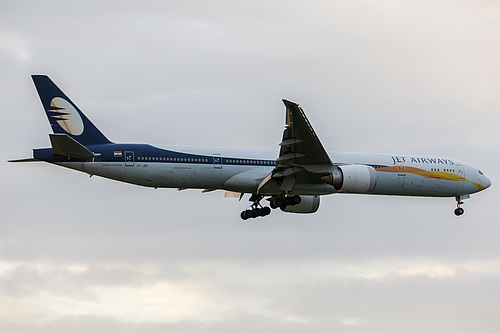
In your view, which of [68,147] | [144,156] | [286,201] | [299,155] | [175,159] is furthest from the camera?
[286,201]

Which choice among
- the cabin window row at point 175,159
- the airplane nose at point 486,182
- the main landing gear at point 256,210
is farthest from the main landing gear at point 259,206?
the airplane nose at point 486,182

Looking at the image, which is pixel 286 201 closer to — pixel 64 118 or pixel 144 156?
pixel 144 156

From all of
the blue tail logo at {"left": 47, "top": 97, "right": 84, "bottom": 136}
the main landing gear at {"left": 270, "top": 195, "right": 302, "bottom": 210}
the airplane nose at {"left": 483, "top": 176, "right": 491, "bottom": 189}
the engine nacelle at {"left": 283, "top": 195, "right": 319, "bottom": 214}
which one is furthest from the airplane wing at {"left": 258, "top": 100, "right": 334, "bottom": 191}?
the airplane nose at {"left": 483, "top": 176, "right": 491, "bottom": 189}

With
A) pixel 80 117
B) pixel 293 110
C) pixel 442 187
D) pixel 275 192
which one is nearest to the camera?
pixel 293 110

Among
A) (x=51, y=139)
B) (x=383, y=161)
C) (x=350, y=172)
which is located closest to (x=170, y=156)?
(x=51, y=139)

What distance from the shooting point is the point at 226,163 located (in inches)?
1543

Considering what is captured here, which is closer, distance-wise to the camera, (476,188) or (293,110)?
(293,110)

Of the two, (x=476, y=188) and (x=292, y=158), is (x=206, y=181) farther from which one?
(x=476, y=188)

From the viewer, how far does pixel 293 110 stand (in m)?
35.5

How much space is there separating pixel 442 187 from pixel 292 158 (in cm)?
949

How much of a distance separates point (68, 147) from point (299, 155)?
9963 millimetres

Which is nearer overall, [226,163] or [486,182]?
Result: [226,163]

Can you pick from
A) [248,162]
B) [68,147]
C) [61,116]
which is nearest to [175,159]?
[248,162]

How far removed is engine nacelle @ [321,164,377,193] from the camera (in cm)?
3847
